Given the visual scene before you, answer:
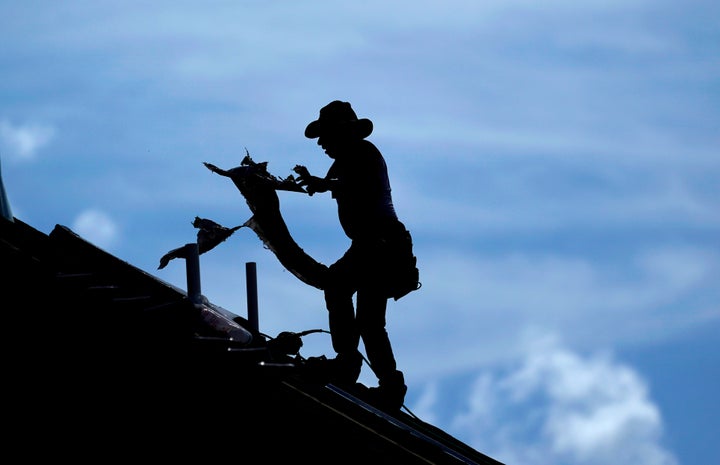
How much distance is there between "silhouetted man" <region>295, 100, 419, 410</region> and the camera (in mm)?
10742

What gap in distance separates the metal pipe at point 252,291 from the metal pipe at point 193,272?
142cm

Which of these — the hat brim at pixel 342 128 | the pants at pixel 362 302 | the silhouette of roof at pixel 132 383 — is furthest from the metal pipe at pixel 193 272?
the hat brim at pixel 342 128

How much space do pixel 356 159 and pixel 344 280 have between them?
3.63 ft

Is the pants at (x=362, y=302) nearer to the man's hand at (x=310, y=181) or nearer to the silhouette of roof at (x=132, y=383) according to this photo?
the man's hand at (x=310, y=181)

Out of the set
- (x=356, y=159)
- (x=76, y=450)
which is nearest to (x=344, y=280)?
(x=356, y=159)

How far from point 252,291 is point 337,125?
176 centimetres

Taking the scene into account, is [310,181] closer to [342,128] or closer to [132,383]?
[342,128]

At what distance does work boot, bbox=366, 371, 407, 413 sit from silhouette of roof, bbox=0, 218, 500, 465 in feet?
11.6

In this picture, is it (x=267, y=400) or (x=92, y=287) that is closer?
(x=92, y=287)

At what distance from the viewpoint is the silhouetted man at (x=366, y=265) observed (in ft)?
35.2

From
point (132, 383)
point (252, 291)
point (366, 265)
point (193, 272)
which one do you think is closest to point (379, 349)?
point (366, 265)

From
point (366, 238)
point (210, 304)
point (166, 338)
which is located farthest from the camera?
point (366, 238)

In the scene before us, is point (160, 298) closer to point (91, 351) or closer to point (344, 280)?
point (91, 351)

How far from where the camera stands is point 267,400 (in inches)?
268
